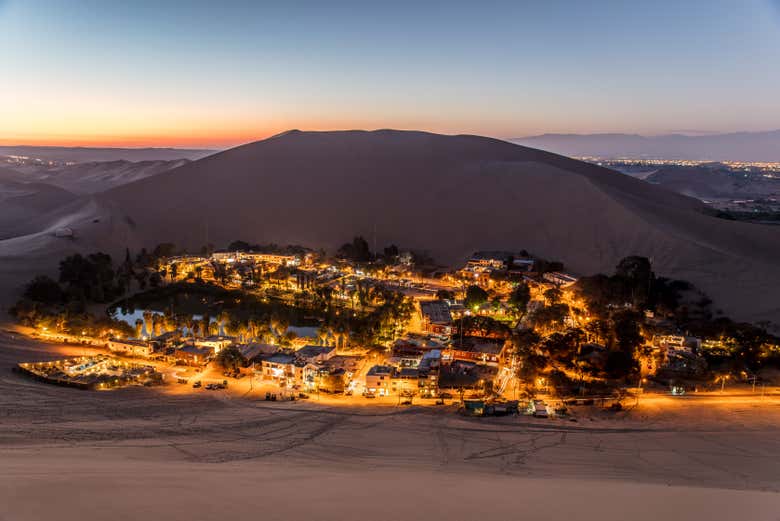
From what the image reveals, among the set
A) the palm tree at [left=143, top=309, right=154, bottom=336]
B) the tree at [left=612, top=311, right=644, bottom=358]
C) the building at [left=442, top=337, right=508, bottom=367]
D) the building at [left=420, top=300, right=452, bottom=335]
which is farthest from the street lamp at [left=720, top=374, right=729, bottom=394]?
the palm tree at [left=143, top=309, right=154, bottom=336]

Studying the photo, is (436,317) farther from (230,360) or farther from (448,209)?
(448,209)

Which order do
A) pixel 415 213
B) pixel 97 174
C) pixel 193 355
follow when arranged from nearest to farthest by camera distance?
1. pixel 193 355
2. pixel 415 213
3. pixel 97 174

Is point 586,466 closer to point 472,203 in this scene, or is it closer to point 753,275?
point 753,275

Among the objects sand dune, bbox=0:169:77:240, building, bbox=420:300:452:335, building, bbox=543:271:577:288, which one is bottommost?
building, bbox=420:300:452:335

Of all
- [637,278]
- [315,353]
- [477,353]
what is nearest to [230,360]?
[315,353]

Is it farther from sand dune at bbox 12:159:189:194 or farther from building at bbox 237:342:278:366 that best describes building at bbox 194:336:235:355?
sand dune at bbox 12:159:189:194

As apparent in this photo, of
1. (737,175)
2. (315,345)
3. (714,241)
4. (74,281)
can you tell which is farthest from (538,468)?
(737,175)
